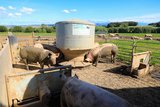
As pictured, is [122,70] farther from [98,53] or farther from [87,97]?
[87,97]

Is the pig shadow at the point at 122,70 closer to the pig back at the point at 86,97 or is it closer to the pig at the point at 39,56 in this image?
the pig at the point at 39,56

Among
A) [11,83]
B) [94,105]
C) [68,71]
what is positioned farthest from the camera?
[68,71]

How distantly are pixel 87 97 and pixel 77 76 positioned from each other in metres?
1.41

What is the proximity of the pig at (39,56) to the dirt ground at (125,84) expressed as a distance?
685 millimetres

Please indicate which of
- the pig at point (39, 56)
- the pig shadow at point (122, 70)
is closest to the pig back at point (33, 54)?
the pig at point (39, 56)

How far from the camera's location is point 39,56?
8508 millimetres

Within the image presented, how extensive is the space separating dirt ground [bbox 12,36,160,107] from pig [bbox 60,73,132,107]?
237cm

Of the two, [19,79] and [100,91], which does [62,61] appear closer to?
[19,79]

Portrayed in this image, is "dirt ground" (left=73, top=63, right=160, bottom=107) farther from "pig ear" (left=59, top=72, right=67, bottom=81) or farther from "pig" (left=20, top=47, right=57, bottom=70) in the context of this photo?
"pig ear" (left=59, top=72, right=67, bottom=81)

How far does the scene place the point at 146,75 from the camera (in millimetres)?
7707

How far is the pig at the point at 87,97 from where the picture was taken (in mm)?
2693

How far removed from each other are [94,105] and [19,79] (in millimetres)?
2085

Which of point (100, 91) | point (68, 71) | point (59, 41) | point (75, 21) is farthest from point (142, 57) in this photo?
point (100, 91)

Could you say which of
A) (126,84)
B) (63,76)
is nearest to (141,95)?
(126,84)
